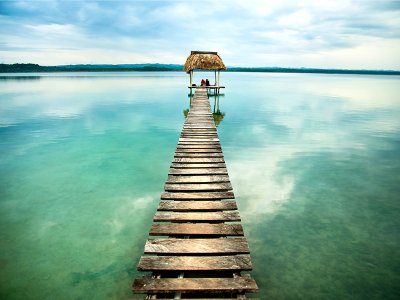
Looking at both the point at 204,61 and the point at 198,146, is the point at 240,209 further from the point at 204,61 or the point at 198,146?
the point at 204,61

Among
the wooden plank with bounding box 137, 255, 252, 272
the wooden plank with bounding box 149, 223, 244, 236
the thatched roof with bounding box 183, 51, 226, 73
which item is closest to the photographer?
the wooden plank with bounding box 137, 255, 252, 272

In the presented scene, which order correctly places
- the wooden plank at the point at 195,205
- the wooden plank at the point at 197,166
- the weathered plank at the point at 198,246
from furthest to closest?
the wooden plank at the point at 197,166 < the wooden plank at the point at 195,205 < the weathered plank at the point at 198,246

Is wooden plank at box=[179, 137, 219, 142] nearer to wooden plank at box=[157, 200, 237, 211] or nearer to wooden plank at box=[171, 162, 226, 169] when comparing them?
wooden plank at box=[171, 162, 226, 169]

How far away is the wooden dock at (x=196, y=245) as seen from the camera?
10.8 feet

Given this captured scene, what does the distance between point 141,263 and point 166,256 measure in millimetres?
349

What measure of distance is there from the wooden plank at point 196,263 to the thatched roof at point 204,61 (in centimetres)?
2578

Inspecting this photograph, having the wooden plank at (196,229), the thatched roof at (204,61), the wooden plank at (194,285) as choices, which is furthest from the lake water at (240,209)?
the thatched roof at (204,61)

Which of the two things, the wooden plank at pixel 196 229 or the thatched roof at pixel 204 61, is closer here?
the wooden plank at pixel 196 229

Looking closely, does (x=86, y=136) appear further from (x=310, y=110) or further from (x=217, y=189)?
(x=310, y=110)

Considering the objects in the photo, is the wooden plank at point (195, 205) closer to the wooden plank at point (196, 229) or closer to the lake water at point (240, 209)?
the wooden plank at point (196, 229)

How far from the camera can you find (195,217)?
4.74m

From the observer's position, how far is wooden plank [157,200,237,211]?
4.97m

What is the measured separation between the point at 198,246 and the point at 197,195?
5.29ft

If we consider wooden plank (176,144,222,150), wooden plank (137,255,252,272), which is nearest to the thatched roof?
wooden plank (176,144,222,150)
